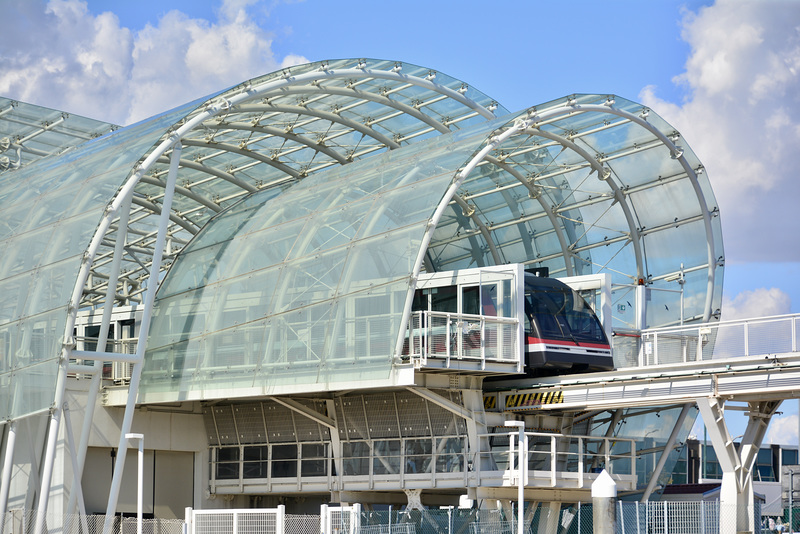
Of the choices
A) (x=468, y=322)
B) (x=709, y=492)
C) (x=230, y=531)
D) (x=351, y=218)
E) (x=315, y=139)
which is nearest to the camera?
(x=230, y=531)

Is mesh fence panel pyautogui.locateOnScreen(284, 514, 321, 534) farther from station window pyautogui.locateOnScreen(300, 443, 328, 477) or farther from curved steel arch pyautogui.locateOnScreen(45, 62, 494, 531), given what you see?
station window pyautogui.locateOnScreen(300, 443, 328, 477)

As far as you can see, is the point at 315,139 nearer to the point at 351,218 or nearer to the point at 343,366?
the point at 351,218

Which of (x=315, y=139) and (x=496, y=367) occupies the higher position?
(x=315, y=139)

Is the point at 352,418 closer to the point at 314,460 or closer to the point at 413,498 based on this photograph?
the point at 314,460

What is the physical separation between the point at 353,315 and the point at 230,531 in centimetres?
789

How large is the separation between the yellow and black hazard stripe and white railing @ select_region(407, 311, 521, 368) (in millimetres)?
2066

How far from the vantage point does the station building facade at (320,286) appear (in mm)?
33000

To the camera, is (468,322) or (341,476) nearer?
(468,322)

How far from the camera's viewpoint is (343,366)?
3262cm

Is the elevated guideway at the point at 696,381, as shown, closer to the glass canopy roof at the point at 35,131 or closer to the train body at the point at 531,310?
the train body at the point at 531,310

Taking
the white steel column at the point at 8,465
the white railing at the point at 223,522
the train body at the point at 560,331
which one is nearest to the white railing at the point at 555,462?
the train body at the point at 560,331

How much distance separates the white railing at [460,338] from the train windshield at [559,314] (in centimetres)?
146

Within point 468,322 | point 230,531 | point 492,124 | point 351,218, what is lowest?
point 230,531

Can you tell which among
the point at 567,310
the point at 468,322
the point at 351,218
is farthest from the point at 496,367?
the point at 351,218
